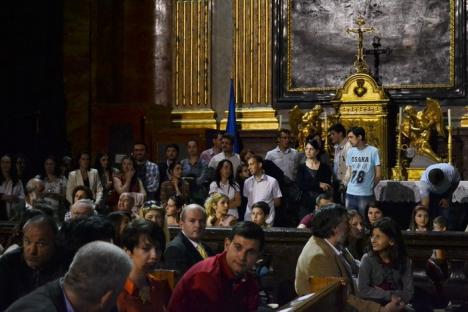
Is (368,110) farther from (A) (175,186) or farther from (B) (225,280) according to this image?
(B) (225,280)

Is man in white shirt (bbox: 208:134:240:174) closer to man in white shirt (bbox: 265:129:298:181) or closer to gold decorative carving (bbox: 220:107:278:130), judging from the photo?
man in white shirt (bbox: 265:129:298:181)

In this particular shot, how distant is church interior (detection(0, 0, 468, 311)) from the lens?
1542 centimetres

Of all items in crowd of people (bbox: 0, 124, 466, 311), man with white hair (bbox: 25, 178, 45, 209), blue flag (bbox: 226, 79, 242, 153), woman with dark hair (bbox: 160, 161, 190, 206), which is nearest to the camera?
crowd of people (bbox: 0, 124, 466, 311)

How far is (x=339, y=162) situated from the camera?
1252 cm

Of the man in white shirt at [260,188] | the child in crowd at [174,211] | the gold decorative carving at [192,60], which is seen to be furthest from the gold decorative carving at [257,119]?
the child in crowd at [174,211]

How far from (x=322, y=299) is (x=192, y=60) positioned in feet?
42.1

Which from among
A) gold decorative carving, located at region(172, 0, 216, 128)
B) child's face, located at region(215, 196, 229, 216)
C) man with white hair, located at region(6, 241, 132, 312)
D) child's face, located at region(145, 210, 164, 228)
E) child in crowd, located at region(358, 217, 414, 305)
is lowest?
child in crowd, located at region(358, 217, 414, 305)

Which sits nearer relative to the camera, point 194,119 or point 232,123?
point 232,123

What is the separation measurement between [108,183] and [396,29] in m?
6.28

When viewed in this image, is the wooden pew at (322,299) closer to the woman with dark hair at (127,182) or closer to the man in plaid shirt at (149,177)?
the woman with dark hair at (127,182)

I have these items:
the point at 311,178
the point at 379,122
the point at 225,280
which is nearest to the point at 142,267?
the point at 225,280

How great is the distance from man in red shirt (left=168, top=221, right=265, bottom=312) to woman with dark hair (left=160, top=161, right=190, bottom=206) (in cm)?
634

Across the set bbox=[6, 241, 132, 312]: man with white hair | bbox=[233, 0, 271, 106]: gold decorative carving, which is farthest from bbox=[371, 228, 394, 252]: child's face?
bbox=[233, 0, 271, 106]: gold decorative carving

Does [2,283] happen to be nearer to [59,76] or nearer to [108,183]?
[108,183]
